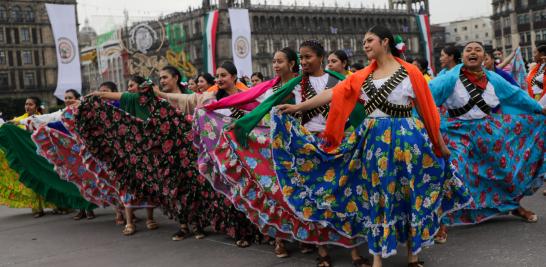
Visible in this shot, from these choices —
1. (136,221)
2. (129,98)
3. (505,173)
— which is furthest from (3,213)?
(505,173)

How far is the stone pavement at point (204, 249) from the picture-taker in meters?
4.77

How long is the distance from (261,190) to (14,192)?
499cm

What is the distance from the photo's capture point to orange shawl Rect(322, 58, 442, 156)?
14.2 feet

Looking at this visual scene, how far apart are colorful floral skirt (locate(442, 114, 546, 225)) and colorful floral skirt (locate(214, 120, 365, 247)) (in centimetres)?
137

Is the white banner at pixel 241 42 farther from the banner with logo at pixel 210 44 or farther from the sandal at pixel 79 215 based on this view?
the sandal at pixel 79 215

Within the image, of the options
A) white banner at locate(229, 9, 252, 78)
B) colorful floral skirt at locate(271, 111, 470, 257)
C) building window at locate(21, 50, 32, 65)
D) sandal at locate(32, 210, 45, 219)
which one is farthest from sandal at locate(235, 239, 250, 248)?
building window at locate(21, 50, 32, 65)

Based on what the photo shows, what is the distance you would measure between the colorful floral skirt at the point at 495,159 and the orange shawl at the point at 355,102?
120 centimetres

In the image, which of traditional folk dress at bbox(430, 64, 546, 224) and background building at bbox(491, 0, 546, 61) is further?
background building at bbox(491, 0, 546, 61)

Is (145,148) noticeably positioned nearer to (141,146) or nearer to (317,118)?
(141,146)

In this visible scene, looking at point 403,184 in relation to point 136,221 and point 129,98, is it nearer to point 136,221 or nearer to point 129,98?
point 129,98

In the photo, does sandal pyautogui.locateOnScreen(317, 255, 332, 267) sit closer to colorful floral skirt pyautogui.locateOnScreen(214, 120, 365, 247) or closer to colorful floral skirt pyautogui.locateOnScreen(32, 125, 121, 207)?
colorful floral skirt pyautogui.locateOnScreen(214, 120, 365, 247)

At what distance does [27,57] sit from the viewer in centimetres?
7325

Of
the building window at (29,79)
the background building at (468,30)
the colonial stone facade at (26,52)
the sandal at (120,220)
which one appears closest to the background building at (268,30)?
the colonial stone facade at (26,52)

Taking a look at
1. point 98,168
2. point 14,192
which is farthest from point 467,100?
point 14,192
